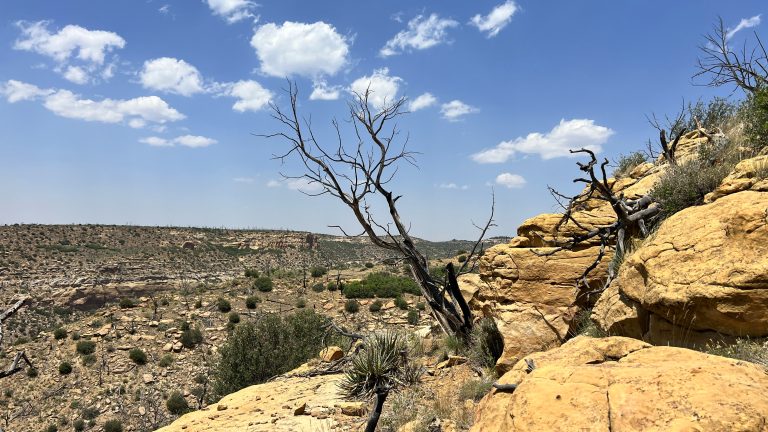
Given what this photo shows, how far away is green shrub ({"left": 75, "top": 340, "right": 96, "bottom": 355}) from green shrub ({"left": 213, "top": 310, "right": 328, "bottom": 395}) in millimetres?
11010

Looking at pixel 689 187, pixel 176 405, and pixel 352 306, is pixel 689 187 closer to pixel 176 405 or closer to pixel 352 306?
pixel 176 405

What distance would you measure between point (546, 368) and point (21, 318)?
40.9 metres

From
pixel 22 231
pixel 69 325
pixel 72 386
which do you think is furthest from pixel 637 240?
pixel 22 231

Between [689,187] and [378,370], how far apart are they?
5.83 m

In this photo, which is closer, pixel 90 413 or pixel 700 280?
pixel 700 280

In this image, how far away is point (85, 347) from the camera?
25.2 m

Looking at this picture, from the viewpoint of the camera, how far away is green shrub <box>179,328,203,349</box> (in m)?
26.0

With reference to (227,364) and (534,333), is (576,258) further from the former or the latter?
(227,364)

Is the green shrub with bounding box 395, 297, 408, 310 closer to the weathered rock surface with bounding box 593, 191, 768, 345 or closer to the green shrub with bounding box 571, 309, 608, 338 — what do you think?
the green shrub with bounding box 571, 309, 608, 338

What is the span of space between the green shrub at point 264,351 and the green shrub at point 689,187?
503 inches

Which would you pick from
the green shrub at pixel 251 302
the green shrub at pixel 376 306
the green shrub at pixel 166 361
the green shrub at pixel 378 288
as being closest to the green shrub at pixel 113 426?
the green shrub at pixel 166 361

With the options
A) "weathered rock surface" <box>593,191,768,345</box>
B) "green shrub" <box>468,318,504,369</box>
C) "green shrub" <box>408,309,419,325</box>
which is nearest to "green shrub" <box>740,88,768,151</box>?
"weathered rock surface" <box>593,191,768,345</box>

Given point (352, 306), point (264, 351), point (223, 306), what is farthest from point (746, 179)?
point (223, 306)

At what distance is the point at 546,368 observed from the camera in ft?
12.6
